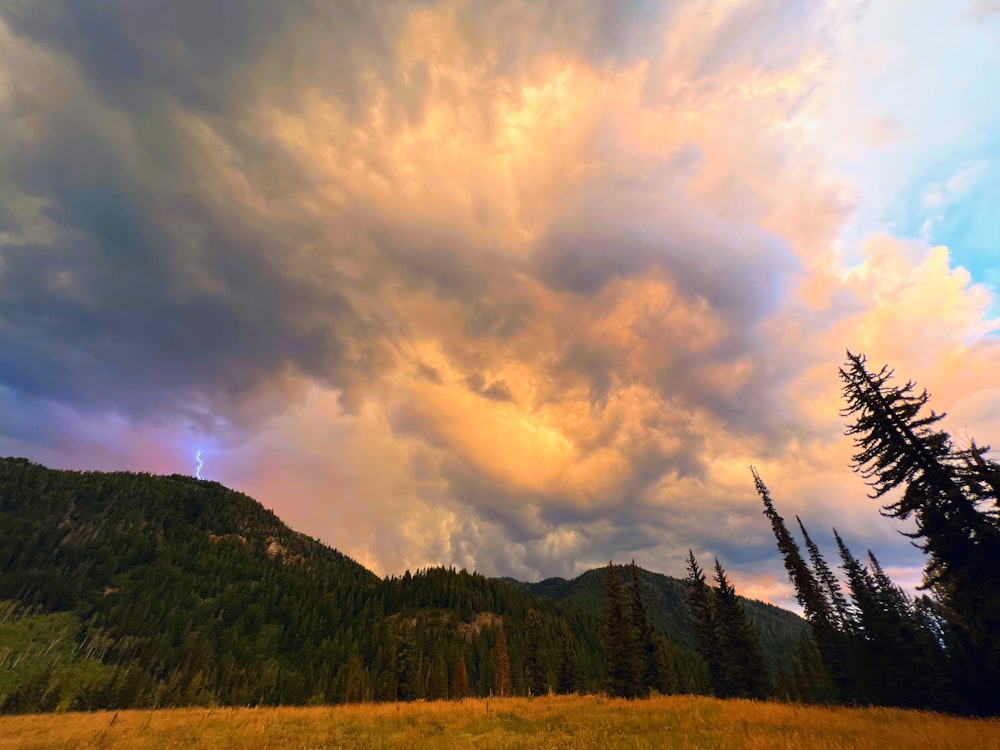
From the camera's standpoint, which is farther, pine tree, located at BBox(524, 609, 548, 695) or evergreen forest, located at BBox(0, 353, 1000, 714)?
pine tree, located at BBox(524, 609, 548, 695)

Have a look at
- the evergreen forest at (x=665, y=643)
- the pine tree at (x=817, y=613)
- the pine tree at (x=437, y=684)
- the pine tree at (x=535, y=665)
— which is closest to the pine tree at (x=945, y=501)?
the evergreen forest at (x=665, y=643)

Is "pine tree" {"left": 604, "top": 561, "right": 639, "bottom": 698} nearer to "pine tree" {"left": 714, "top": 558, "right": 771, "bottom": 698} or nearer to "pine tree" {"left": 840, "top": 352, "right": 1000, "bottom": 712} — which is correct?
"pine tree" {"left": 714, "top": 558, "right": 771, "bottom": 698}

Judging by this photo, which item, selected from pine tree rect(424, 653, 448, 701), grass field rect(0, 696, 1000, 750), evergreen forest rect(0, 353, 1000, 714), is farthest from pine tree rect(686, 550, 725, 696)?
pine tree rect(424, 653, 448, 701)

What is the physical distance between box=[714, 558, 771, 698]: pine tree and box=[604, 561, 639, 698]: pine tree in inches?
369

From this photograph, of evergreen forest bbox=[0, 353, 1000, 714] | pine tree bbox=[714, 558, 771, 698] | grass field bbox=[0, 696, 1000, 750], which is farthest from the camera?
pine tree bbox=[714, 558, 771, 698]

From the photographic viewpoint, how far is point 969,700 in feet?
82.1

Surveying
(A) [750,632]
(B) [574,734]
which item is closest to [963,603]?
(B) [574,734]

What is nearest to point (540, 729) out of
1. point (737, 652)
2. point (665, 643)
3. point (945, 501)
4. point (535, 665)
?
point (945, 501)

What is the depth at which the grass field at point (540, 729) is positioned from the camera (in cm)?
1159

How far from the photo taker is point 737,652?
4394 centimetres

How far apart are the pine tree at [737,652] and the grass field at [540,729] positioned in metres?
31.0

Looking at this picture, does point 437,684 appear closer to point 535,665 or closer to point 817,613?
point 535,665

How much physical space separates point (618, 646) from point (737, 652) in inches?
480

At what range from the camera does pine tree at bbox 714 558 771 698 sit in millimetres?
43281
